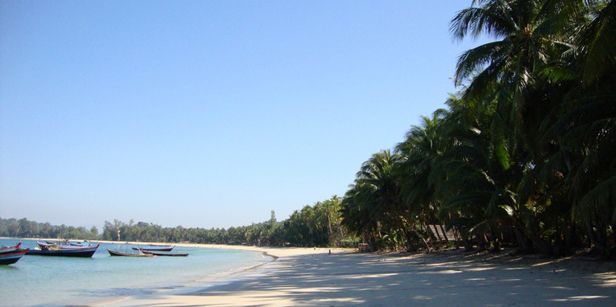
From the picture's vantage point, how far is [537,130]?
603 inches

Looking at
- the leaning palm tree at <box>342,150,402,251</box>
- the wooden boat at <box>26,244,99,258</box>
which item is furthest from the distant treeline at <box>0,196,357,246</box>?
the wooden boat at <box>26,244,99,258</box>

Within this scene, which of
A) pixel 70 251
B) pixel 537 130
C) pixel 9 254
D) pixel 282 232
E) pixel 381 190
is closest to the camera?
pixel 537 130

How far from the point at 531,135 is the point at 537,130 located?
395 mm

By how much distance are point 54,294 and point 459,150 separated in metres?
19.1

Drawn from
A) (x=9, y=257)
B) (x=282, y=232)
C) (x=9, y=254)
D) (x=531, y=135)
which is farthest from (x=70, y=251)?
(x=282, y=232)

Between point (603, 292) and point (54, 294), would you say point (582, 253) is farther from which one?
point (54, 294)

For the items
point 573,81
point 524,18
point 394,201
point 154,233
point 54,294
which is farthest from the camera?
point 154,233

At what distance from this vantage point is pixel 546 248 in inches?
800

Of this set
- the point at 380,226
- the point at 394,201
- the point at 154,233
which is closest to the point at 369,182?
the point at 394,201

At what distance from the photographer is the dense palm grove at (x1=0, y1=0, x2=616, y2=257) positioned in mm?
10797

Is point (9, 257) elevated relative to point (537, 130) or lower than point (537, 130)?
lower

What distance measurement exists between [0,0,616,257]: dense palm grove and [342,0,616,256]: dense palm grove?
4cm

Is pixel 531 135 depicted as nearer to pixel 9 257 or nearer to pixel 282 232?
pixel 9 257

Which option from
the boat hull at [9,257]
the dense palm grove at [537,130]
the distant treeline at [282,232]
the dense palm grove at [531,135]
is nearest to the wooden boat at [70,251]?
the boat hull at [9,257]
